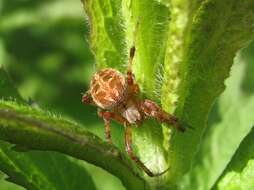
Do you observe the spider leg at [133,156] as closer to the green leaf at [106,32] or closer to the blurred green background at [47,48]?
the green leaf at [106,32]

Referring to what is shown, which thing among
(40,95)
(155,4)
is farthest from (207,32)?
(40,95)

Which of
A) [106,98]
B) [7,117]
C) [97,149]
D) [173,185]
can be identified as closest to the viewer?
[7,117]

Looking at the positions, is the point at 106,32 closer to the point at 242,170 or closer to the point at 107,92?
the point at 242,170

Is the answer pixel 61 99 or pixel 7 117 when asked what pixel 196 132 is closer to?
pixel 7 117

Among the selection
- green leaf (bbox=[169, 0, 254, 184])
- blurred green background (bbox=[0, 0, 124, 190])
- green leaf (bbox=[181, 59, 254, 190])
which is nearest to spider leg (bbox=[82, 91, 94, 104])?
green leaf (bbox=[181, 59, 254, 190])

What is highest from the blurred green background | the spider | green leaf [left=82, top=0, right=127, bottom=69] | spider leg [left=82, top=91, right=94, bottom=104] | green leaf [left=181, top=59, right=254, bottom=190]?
green leaf [left=82, top=0, right=127, bottom=69]

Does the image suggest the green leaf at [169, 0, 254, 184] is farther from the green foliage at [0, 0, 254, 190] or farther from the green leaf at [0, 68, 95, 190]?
the green leaf at [0, 68, 95, 190]
